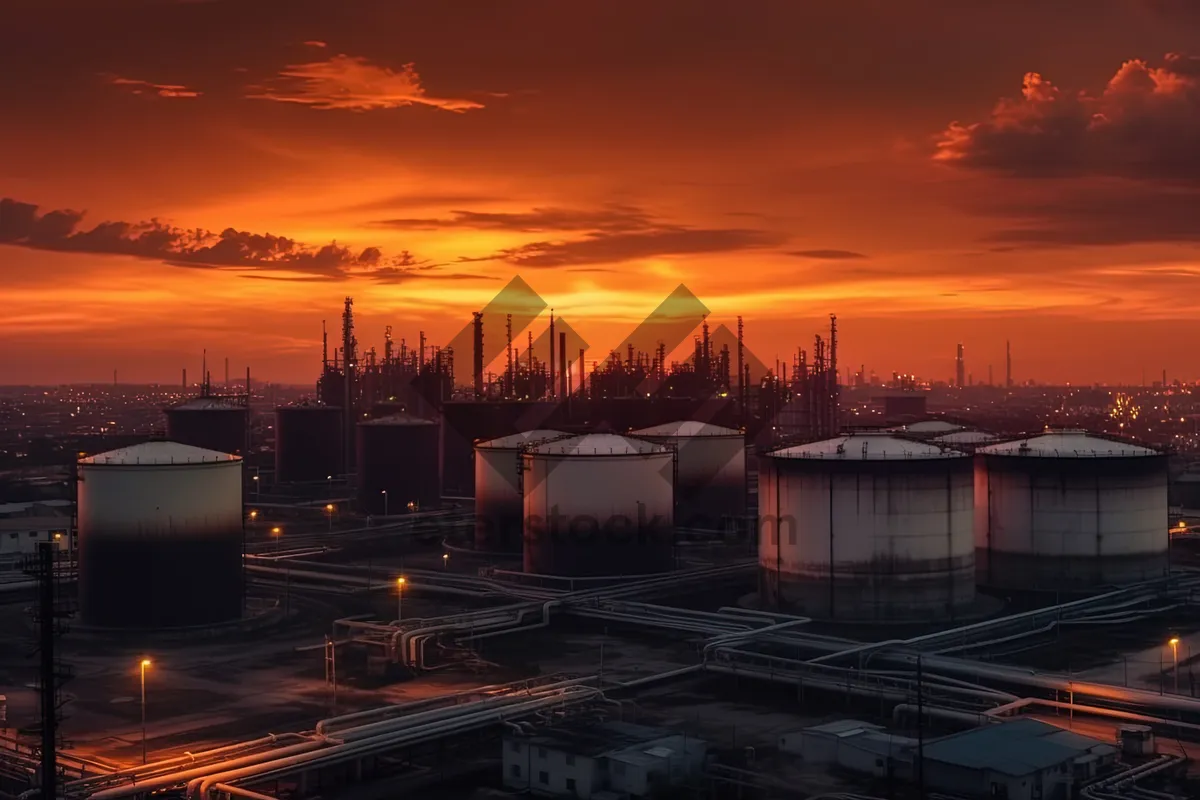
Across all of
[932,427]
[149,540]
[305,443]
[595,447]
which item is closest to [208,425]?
[305,443]

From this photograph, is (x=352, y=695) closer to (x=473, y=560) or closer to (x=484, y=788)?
(x=484, y=788)

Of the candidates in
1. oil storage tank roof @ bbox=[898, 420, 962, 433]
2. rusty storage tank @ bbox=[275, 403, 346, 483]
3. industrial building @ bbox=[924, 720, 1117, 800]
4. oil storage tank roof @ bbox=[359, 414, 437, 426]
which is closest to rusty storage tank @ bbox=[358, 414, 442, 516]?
oil storage tank roof @ bbox=[359, 414, 437, 426]

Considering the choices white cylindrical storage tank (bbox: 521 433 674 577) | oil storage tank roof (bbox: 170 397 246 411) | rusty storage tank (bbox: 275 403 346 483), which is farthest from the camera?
rusty storage tank (bbox: 275 403 346 483)

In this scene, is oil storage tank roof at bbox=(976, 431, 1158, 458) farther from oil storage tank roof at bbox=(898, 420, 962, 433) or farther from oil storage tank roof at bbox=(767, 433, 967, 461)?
oil storage tank roof at bbox=(898, 420, 962, 433)

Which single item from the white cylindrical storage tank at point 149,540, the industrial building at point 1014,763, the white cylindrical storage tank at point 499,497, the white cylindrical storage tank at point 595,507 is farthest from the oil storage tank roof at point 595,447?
the industrial building at point 1014,763

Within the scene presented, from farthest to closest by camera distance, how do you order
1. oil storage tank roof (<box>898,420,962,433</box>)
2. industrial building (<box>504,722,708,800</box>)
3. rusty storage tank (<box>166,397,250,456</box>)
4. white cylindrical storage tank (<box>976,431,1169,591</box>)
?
rusty storage tank (<box>166,397,250,456</box>) → oil storage tank roof (<box>898,420,962,433</box>) → white cylindrical storage tank (<box>976,431,1169,591</box>) → industrial building (<box>504,722,708,800</box>)
